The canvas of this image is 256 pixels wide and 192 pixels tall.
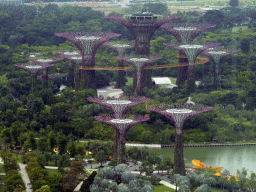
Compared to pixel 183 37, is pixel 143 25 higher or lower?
higher

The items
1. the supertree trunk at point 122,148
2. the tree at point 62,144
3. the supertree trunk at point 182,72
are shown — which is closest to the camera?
the supertree trunk at point 122,148

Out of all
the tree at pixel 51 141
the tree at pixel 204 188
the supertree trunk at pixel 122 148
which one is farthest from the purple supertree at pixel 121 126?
the tree at pixel 204 188

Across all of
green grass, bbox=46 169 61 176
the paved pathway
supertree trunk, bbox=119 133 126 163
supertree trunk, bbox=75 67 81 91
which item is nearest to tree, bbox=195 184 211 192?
supertree trunk, bbox=119 133 126 163

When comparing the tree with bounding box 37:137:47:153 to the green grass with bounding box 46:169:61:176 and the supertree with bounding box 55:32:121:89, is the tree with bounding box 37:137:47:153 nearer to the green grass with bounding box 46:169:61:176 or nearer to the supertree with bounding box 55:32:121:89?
the green grass with bounding box 46:169:61:176

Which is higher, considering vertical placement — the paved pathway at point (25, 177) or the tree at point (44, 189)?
the tree at point (44, 189)

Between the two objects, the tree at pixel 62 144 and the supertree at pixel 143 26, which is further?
the supertree at pixel 143 26

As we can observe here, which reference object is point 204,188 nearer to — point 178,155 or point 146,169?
point 178,155

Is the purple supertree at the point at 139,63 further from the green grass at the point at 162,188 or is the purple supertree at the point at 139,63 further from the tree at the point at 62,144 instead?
the green grass at the point at 162,188

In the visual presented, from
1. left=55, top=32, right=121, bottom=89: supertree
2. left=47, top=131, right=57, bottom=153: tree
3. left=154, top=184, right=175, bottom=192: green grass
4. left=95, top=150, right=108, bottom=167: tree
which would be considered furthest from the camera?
left=55, top=32, right=121, bottom=89: supertree

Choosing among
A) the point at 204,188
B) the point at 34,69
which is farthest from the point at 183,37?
the point at 204,188
